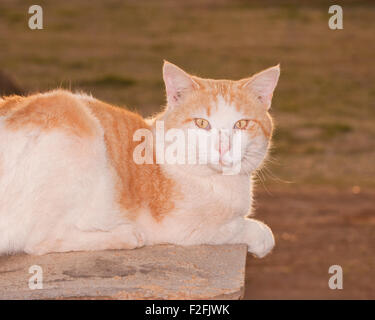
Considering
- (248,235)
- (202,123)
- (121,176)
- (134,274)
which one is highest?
(202,123)

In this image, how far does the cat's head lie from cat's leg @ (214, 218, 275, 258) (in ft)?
1.25

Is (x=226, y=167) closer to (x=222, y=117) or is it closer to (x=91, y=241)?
(x=222, y=117)

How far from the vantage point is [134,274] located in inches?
165

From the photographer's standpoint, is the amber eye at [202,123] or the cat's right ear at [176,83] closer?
the amber eye at [202,123]

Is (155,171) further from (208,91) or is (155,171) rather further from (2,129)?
(2,129)

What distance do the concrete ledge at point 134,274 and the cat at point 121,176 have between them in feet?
0.34

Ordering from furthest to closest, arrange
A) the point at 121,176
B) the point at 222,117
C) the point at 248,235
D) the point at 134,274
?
1. the point at 248,235
2. the point at 121,176
3. the point at 222,117
4. the point at 134,274

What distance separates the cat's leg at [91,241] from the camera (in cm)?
448

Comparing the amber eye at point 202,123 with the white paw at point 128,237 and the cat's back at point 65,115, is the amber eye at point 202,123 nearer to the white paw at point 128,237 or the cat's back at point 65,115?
the cat's back at point 65,115

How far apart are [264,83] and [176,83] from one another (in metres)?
0.62

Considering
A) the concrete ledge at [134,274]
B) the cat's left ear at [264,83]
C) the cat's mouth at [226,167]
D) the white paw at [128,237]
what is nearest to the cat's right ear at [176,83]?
the cat's left ear at [264,83]

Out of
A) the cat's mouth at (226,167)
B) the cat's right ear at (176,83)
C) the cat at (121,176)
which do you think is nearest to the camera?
the cat at (121,176)

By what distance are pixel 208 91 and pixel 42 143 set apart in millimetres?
1175

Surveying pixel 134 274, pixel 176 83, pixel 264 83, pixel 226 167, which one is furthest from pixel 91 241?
pixel 264 83
